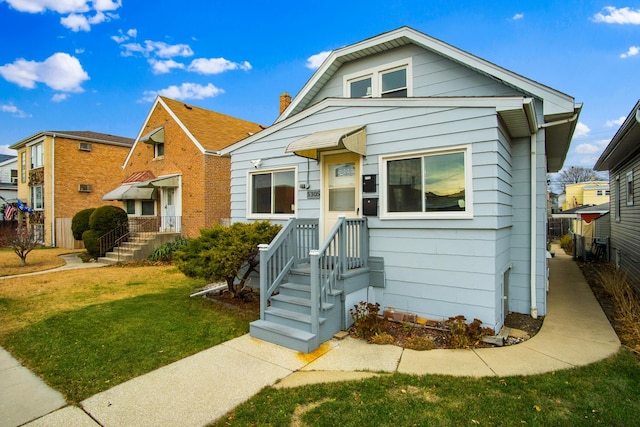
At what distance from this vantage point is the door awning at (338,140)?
5.79 meters

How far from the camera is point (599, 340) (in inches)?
201

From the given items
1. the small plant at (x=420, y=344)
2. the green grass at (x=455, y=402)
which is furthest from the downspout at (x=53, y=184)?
the small plant at (x=420, y=344)

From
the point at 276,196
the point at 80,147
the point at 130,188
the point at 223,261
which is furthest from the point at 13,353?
the point at 80,147

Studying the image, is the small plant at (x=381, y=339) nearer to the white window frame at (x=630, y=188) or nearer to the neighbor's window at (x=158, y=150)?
the white window frame at (x=630, y=188)

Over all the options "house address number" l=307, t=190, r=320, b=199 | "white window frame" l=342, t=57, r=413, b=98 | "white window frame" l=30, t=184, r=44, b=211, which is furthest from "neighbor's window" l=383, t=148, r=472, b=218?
"white window frame" l=30, t=184, r=44, b=211

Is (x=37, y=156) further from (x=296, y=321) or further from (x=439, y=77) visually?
(x=439, y=77)

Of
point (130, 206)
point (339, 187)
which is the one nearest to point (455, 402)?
point (339, 187)

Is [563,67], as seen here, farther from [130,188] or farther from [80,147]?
[80,147]

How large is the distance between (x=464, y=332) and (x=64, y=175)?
→ 74.6ft

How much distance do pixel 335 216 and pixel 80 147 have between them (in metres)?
20.3

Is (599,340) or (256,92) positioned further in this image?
(256,92)

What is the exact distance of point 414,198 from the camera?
5867 millimetres

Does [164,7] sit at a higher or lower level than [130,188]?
higher

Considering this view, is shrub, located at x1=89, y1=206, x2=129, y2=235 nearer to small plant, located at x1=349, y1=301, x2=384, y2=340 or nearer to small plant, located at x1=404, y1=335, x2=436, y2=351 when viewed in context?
small plant, located at x1=349, y1=301, x2=384, y2=340
